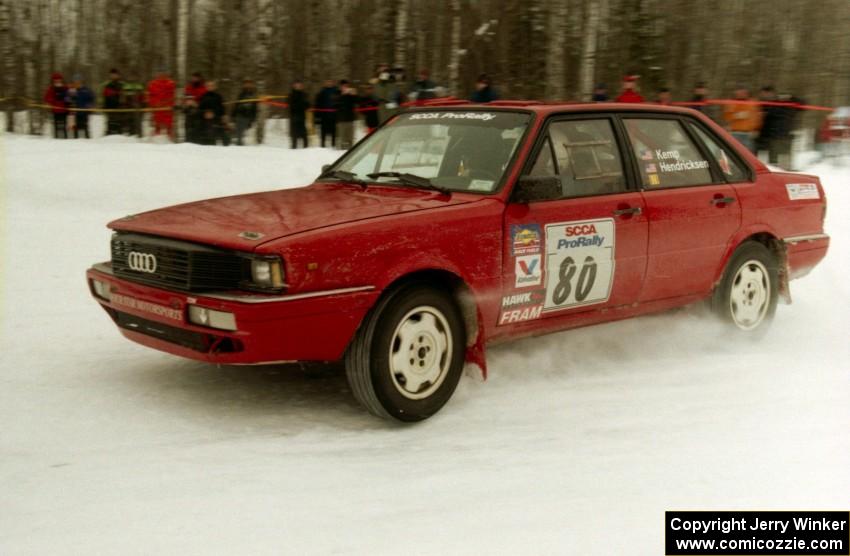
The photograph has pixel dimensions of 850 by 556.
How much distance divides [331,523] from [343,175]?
2.85 metres

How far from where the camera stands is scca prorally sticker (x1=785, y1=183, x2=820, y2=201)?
704 centimetres

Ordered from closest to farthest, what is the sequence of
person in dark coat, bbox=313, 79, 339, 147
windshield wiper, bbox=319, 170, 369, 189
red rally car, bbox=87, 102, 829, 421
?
red rally car, bbox=87, 102, 829, 421
windshield wiper, bbox=319, 170, 369, 189
person in dark coat, bbox=313, 79, 339, 147

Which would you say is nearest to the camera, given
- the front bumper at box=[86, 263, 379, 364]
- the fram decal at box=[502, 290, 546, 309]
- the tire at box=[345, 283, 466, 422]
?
the front bumper at box=[86, 263, 379, 364]

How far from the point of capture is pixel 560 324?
222 inches

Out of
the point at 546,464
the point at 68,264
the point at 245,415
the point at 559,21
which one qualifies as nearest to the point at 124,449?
the point at 245,415

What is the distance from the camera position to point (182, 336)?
15.8 feet

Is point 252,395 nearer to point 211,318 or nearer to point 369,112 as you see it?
point 211,318

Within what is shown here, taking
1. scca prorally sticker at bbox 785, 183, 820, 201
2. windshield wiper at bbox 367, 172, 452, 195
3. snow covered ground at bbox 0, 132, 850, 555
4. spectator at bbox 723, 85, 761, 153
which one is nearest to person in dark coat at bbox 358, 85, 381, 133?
spectator at bbox 723, 85, 761, 153

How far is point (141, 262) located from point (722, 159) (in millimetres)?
3931

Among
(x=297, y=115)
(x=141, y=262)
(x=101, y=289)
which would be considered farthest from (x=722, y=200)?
(x=297, y=115)

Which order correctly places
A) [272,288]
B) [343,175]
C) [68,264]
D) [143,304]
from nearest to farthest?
[272,288]
[143,304]
[343,175]
[68,264]

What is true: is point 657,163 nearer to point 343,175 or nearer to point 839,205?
point 343,175

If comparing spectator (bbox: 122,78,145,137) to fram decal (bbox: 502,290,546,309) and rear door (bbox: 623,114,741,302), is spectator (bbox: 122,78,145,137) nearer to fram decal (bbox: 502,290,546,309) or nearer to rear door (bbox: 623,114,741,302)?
rear door (bbox: 623,114,741,302)

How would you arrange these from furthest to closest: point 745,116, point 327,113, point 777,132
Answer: point 327,113 < point 745,116 < point 777,132
